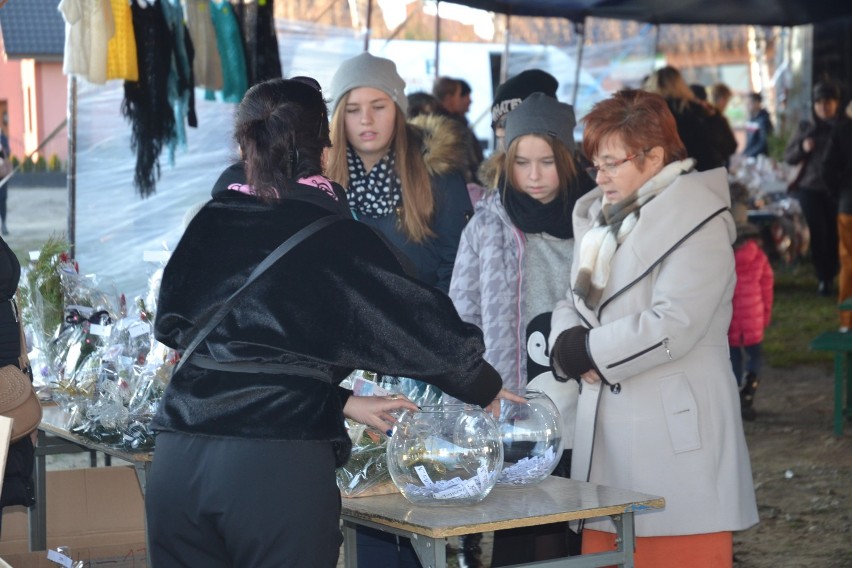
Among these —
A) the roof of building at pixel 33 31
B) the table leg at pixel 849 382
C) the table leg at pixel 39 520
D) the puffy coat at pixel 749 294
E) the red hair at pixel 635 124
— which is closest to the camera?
the red hair at pixel 635 124

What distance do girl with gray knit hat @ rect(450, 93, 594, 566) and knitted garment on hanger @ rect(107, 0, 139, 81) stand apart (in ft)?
8.33

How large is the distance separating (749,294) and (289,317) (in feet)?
15.6

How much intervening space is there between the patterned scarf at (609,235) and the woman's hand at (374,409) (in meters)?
0.69

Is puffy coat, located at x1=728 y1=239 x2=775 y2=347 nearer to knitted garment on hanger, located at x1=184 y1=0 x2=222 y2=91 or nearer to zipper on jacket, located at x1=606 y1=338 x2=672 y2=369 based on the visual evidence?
knitted garment on hanger, located at x1=184 y1=0 x2=222 y2=91

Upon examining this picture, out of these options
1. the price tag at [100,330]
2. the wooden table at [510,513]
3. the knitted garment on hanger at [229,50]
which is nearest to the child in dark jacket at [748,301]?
the knitted garment on hanger at [229,50]

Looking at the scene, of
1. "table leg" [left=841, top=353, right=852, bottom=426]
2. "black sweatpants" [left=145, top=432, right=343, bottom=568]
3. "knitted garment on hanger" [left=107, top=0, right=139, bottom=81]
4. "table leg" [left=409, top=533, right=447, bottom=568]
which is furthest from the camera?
"table leg" [left=841, top=353, right=852, bottom=426]

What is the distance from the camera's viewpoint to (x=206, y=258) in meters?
2.12

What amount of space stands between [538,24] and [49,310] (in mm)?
9890

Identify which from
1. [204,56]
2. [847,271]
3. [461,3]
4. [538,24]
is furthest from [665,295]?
[538,24]

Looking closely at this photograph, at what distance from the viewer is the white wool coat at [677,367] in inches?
107

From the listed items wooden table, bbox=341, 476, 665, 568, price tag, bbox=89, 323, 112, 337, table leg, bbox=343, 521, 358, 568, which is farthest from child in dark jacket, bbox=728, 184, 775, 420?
wooden table, bbox=341, 476, 665, 568

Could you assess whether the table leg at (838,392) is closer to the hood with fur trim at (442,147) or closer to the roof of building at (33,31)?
the hood with fur trim at (442,147)

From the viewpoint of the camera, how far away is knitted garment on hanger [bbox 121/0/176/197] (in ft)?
17.7

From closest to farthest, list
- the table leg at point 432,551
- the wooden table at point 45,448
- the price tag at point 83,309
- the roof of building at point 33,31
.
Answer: the table leg at point 432,551
the wooden table at point 45,448
the price tag at point 83,309
the roof of building at point 33,31
